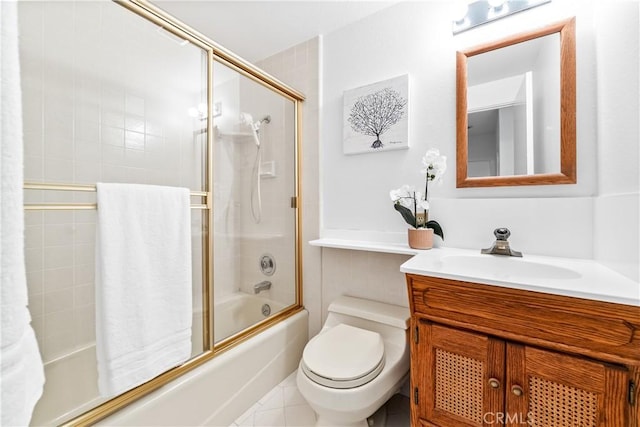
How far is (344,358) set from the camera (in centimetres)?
118

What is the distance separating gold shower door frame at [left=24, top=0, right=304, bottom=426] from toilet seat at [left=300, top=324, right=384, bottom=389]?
464 mm

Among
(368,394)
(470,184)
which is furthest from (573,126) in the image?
(368,394)

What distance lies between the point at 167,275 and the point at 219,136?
0.80m

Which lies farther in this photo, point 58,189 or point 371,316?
point 371,316

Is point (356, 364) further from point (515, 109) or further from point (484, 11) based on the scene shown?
point (484, 11)

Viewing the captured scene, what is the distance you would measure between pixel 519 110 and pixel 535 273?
0.76 meters

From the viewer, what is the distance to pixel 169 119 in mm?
1368

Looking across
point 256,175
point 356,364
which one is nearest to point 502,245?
point 356,364

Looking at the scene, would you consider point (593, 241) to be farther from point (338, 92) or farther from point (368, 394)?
point (338, 92)

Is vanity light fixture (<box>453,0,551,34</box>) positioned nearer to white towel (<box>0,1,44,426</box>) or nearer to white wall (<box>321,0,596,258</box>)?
white wall (<box>321,0,596,258</box>)

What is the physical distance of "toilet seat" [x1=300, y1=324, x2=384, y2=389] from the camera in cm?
107

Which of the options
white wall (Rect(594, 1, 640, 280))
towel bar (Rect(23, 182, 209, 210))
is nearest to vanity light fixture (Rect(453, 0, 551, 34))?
white wall (Rect(594, 1, 640, 280))

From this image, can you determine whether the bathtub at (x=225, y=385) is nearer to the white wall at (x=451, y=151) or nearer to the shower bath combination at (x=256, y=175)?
the white wall at (x=451, y=151)

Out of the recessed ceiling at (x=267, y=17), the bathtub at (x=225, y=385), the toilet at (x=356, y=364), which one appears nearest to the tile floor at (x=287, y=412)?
the bathtub at (x=225, y=385)
